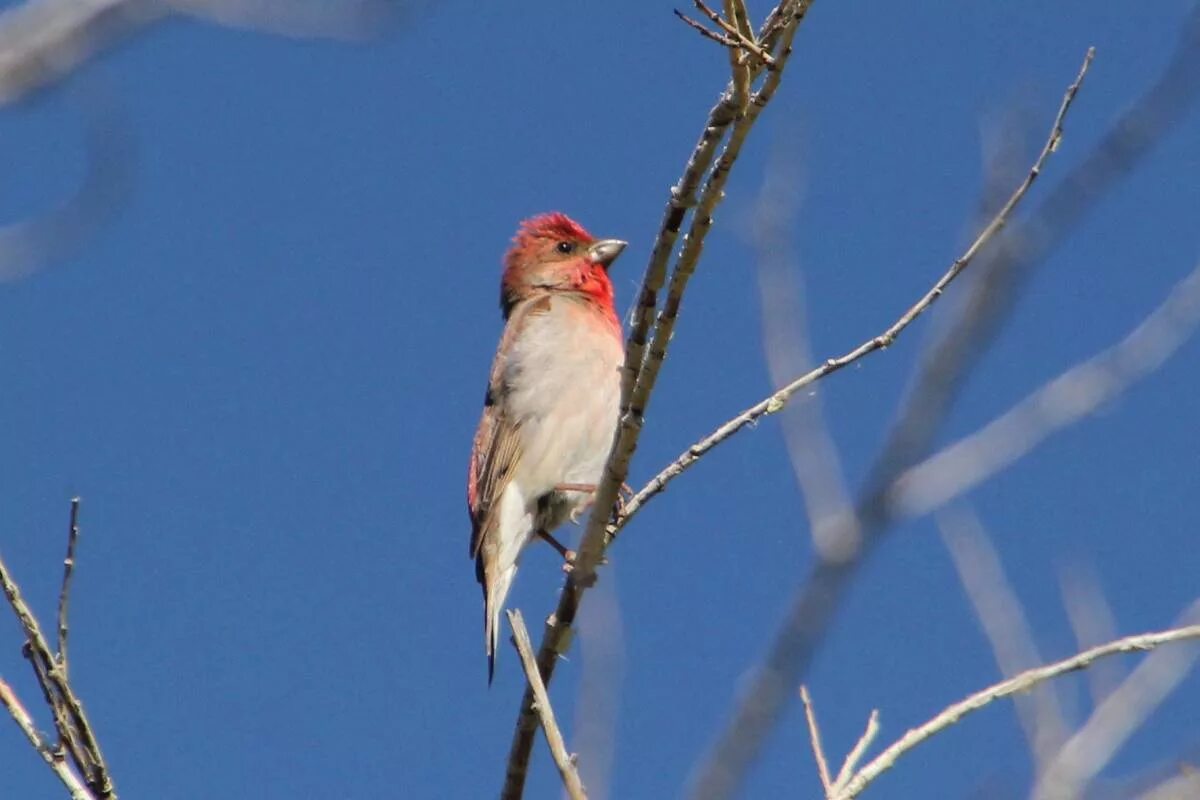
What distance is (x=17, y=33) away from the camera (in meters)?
2.89

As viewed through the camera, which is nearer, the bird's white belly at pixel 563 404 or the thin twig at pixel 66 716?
the thin twig at pixel 66 716

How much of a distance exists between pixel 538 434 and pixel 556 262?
1562mm

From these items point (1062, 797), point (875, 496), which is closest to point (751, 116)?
point (875, 496)

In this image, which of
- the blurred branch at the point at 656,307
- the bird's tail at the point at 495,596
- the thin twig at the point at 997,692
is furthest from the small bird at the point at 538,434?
the thin twig at the point at 997,692

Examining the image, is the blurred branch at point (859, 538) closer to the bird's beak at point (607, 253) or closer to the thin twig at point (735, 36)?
the thin twig at point (735, 36)

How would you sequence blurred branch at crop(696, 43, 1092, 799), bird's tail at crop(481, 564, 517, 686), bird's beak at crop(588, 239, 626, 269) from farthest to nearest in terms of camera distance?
bird's beak at crop(588, 239, 626, 269)
bird's tail at crop(481, 564, 517, 686)
blurred branch at crop(696, 43, 1092, 799)

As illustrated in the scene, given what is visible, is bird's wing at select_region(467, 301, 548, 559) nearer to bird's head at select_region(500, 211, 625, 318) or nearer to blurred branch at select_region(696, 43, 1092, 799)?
bird's head at select_region(500, 211, 625, 318)

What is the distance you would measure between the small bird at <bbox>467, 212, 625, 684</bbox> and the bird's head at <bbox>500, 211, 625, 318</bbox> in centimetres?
36

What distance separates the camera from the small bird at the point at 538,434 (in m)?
7.46

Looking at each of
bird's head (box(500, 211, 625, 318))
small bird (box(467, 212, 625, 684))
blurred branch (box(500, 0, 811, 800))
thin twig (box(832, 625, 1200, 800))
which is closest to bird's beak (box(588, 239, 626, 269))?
bird's head (box(500, 211, 625, 318))

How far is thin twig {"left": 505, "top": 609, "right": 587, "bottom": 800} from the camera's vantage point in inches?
149

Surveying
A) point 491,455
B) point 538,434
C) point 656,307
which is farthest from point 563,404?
point 656,307

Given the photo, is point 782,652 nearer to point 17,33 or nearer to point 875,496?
point 875,496

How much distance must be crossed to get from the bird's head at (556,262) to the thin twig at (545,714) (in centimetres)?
415
